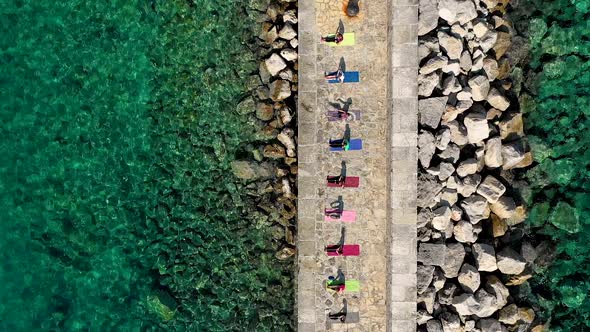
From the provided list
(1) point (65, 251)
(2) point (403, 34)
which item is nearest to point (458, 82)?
(2) point (403, 34)

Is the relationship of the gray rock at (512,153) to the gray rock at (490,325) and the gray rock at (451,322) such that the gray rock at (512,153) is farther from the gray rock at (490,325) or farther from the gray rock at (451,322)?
the gray rock at (451,322)

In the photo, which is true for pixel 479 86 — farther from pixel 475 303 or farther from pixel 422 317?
pixel 422 317

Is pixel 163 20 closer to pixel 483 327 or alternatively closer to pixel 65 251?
pixel 65 251

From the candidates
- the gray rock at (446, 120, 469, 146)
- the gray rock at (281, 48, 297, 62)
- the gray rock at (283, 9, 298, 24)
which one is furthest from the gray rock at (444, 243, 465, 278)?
the gray rock at (283, 9, 298, 24)

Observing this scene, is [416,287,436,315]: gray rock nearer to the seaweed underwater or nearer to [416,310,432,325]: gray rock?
[416,310,432,325]: gray rock

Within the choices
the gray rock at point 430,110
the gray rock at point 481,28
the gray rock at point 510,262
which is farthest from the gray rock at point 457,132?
the gray rock at point 510,262

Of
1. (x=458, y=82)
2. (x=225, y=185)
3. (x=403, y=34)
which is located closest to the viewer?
(x=403, y=34)

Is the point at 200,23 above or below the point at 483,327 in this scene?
above
